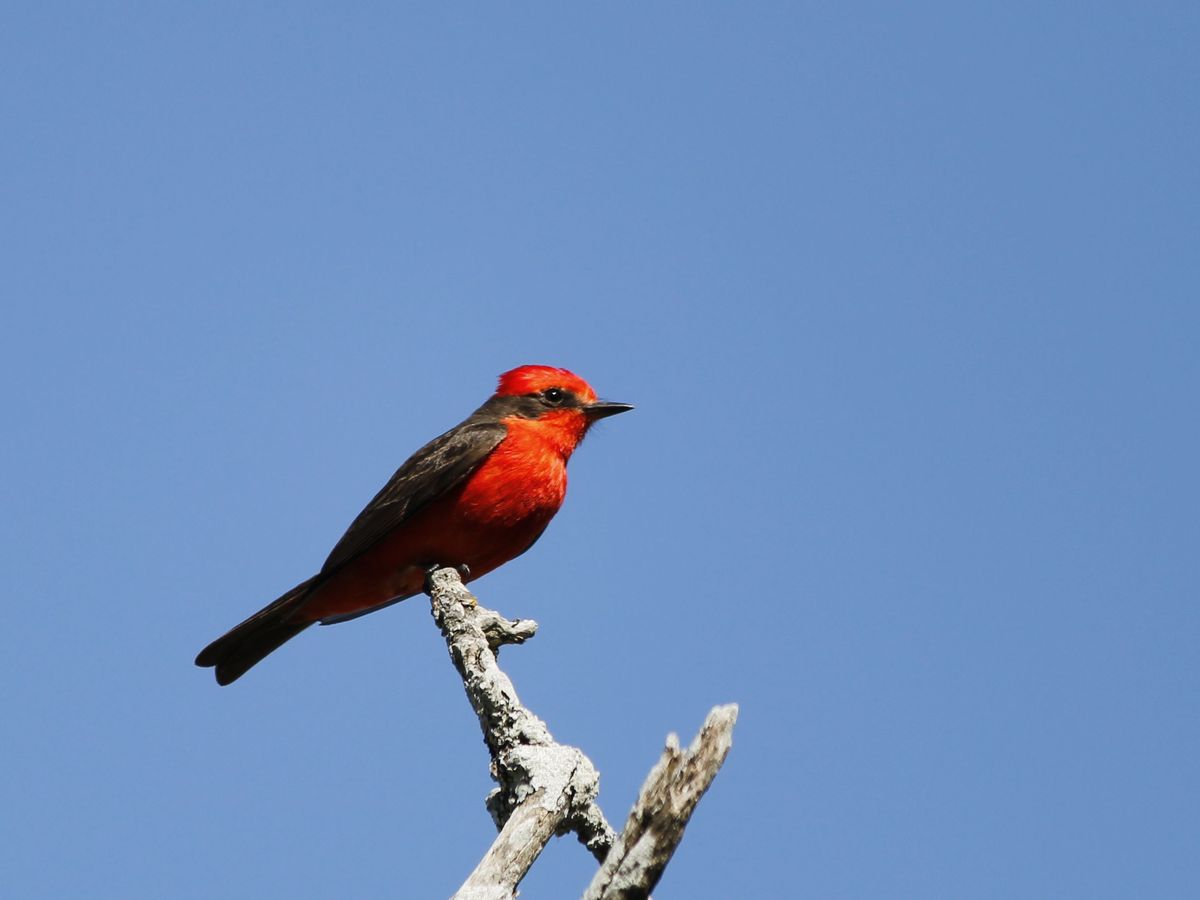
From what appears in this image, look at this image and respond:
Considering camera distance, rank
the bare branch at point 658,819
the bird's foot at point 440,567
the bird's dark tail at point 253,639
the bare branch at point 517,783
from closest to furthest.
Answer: the bare branch at point 658,819 → the bare branch at point 517,783 → the bird's foot at point 440,567 → the bird's dark tail at point 253,639

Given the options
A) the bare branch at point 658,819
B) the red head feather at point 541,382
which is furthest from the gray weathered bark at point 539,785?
the red head feather at point 541,382

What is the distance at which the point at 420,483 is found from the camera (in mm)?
7922

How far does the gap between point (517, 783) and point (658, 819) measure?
1013 millimetres

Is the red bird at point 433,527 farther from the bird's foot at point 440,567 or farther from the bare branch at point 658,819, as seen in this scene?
the bare branch at point 658,819

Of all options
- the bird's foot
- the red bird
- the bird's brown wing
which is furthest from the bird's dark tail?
the bird's foot

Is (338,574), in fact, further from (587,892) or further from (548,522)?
(587,892)

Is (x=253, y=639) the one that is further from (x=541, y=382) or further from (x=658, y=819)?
(x=658, y=819)

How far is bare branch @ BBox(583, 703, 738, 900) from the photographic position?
12.4ft

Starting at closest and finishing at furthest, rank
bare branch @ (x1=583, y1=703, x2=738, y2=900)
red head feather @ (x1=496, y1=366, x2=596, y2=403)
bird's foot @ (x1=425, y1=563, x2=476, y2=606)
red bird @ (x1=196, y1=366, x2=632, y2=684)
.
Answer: bare branch @ (x1=583, y1=703, x2=738, y2=900)
bird's foot @ (x1=425, y1=563, x2=476, y2=606)
red bird @ (x1=196, y1=366, x2=632, y2=684)
red head feather @ (x1=496, y1=366, x2=596, y2=403)

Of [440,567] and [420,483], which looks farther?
[420,483]

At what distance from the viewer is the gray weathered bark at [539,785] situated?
3.80 metres

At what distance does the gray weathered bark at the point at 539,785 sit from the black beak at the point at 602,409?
266 cm

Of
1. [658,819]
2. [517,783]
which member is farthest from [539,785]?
[658,819]

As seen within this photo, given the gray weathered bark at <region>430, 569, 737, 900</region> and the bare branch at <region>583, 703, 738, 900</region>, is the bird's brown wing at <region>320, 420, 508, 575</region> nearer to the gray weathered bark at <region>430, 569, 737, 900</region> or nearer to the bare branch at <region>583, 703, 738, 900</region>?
the gray weathered bark at <region>430, 569, 737, 900</region>
